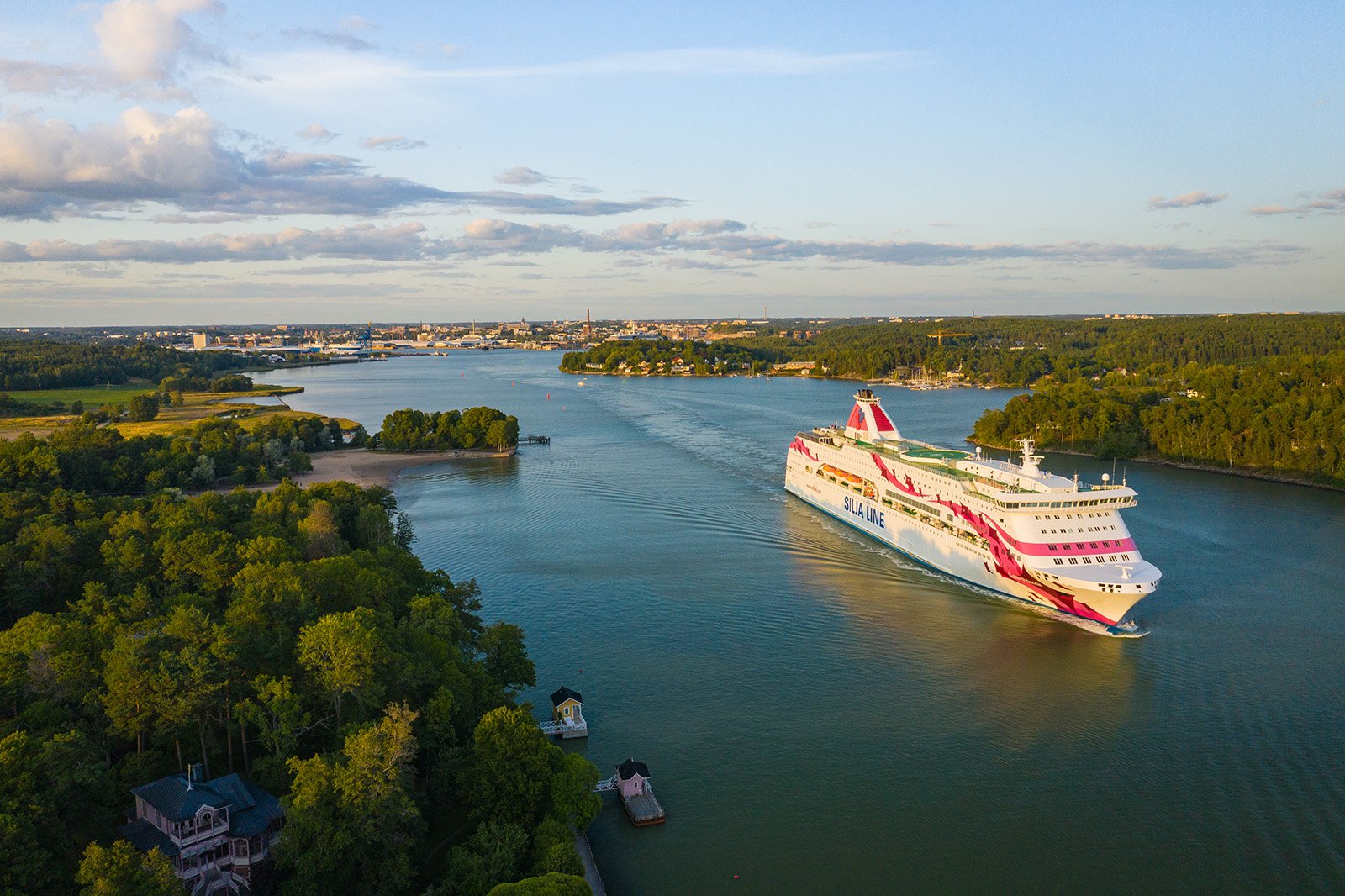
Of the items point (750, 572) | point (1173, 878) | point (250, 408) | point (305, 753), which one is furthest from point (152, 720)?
point (250, 408)

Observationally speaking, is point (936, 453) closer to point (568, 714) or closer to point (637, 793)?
point (568, 714)

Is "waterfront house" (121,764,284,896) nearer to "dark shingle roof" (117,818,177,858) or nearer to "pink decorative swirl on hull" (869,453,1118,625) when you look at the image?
"dark shingle roof" (117,818,177,858)

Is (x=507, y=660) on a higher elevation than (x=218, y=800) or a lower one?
lower

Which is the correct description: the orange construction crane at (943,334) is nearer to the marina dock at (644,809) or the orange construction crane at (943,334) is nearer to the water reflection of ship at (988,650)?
the water reflection of ship at (988,650)

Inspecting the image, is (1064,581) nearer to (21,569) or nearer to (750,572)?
(750,572)

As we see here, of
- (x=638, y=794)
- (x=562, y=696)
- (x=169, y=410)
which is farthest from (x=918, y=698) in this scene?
(x=169, y=410)

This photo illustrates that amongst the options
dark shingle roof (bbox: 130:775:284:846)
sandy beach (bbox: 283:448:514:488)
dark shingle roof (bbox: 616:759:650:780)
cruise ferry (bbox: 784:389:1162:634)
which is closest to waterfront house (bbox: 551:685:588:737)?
dark shingle roof (bbox: 616:759:650:780)
